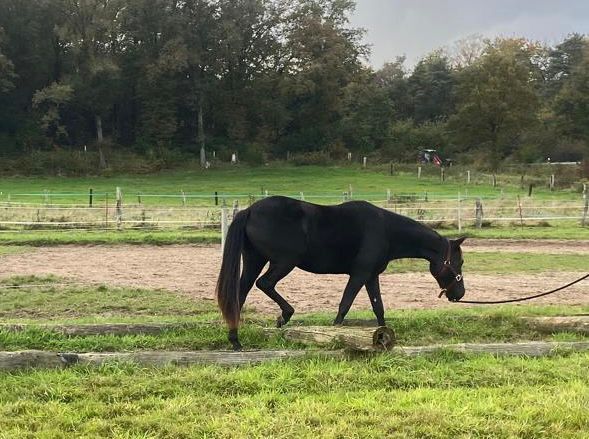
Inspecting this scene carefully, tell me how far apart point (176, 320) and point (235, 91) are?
47998 mm

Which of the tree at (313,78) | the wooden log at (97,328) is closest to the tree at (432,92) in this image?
the tree at (313,78)

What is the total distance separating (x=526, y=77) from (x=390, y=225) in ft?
152

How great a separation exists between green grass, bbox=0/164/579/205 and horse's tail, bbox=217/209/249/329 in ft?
73.0

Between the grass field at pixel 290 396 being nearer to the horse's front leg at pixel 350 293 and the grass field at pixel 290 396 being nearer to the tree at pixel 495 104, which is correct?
the horse's front leg at pixel 350 293

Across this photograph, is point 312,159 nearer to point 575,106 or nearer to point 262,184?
point 262,184

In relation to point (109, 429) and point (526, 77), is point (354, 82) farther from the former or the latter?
point (109, 429)

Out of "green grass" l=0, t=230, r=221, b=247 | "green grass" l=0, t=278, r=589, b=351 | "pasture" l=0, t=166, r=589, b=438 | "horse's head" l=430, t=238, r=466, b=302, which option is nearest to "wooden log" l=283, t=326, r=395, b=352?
"pasture" l=0, t=166, r=589, b=438

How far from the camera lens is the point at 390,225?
6562 millimetres

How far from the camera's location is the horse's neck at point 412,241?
6625mm

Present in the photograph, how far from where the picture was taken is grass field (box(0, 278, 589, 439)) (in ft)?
12.2

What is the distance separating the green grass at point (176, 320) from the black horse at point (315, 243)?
1.68 ft

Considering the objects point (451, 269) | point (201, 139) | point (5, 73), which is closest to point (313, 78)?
point (201, 139)

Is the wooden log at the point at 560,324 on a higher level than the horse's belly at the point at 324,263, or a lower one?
lower

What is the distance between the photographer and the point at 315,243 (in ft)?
20.4
